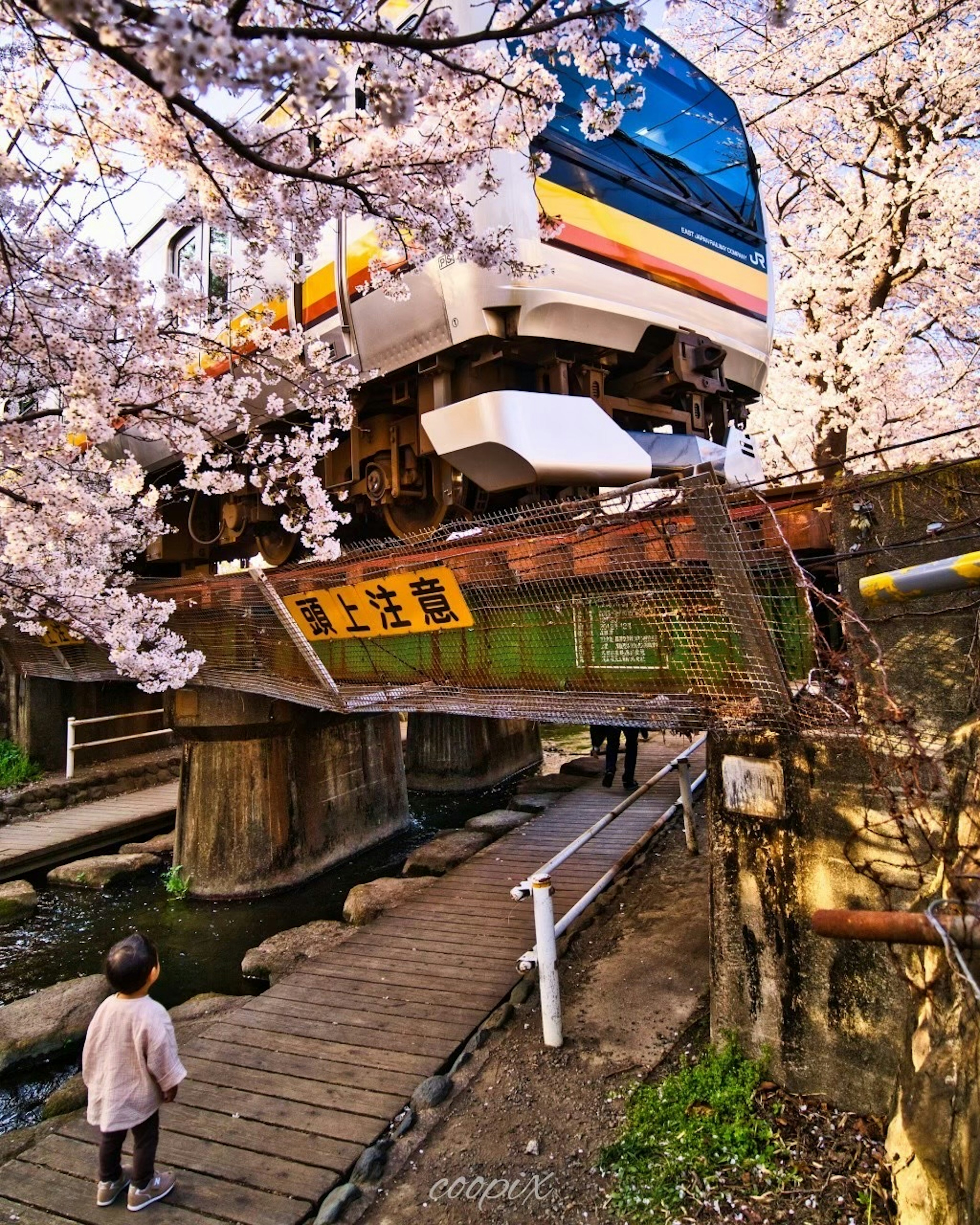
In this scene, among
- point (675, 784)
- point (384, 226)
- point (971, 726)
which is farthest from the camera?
point (675, 784)

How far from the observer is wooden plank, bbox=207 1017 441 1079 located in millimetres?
4219

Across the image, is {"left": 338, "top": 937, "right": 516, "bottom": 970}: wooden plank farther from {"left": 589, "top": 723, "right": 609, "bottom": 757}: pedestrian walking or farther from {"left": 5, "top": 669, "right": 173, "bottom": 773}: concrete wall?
{"left": 5, "top": 669, "right": 173, "bottom": 773}: concrete wall

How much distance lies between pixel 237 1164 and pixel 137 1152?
501 millimetres

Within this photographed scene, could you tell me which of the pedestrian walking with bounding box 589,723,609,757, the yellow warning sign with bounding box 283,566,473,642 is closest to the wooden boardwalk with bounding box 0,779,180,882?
the pedestrian walking with bounding box 589,723,609,757

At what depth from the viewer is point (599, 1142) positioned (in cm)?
327

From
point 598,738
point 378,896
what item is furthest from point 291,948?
point 598,738

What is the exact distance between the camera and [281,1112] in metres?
3.92

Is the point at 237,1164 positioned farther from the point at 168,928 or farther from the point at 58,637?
the point at 58,637

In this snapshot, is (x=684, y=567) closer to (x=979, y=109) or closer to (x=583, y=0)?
(x=583, y=0)

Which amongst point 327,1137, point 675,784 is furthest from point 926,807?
point 675,784

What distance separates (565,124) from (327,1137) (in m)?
6.27

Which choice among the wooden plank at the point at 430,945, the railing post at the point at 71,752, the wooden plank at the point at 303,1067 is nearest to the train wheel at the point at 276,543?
the wooden plank at the point at 430,945

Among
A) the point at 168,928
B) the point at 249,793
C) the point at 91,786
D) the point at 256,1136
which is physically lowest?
the point at 168,928

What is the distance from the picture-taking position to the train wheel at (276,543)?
29.4ft
